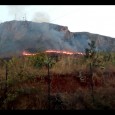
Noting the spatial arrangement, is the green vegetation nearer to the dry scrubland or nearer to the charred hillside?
the dry scrubland

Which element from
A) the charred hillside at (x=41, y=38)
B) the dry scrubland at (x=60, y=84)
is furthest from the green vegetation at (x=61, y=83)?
the charred hillside at (x=41, y=38)

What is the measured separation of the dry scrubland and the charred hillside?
1473 cm

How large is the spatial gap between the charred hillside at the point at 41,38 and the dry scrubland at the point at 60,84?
14727 millimetres

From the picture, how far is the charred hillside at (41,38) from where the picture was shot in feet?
111

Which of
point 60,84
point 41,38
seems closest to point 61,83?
point 60,84

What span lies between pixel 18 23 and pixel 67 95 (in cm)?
Result: 2650

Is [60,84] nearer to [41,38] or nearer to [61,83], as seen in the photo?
[61,83]

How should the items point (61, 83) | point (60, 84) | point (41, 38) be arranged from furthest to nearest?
1. point (41, 38)
2. point (61, 83)
3. point (60, 84)

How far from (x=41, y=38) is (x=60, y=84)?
19.7m

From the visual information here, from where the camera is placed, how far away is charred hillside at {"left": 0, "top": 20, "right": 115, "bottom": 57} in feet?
111

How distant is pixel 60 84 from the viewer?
50.9 ft

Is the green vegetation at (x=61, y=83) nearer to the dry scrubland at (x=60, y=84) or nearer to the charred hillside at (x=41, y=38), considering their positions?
the dry scrubland at (x=60, y=84)

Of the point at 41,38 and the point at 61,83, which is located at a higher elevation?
the point at 41,38

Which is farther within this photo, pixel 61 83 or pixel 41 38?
pixel 41 38
